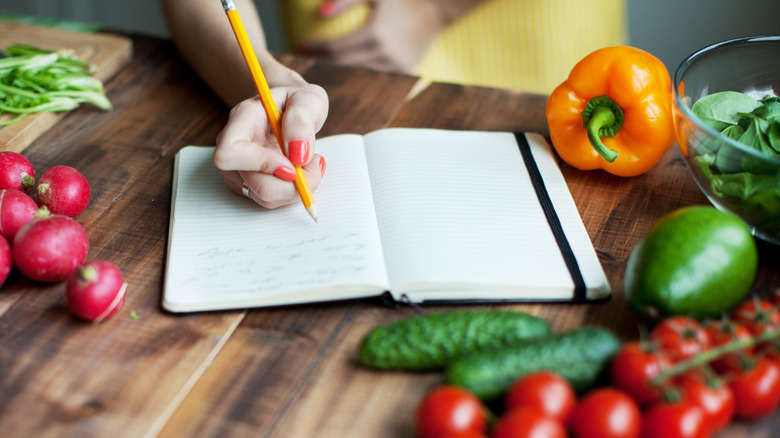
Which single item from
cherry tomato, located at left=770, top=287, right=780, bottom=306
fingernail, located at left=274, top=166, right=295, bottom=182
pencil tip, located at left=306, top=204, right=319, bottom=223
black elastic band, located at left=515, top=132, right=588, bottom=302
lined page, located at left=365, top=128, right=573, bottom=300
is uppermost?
fingernail, located at left=274, top=166, right=295, bottom=182

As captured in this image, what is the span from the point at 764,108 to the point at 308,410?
0.77 m

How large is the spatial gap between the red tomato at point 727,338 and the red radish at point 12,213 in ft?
2.96

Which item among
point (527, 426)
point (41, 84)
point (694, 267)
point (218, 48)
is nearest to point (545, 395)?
point (527, 426)

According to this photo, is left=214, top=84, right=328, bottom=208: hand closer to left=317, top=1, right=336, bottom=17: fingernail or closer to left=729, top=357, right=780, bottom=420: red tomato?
left=729, top=357, right=780, bottom=420: red tomato

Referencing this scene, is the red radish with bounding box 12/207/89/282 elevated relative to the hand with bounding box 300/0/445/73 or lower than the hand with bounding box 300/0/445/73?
elevated

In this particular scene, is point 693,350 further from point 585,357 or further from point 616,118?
point 616,118

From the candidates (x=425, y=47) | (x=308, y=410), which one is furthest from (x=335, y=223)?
(x=425, y=47)

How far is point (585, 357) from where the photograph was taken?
A: 0.71m

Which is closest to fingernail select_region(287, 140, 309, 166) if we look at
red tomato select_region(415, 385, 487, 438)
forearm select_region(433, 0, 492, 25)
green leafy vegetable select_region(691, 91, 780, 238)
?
red tomato select_region(415, 385, 487, 438)

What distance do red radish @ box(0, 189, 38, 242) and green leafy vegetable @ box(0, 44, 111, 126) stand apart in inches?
14.6

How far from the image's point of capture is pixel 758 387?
0.65 meters

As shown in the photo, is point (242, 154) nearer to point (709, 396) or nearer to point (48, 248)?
point (48, 248)

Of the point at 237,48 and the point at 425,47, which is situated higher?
the point at 237,48

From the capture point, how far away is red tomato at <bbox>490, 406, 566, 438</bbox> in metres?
0.60
